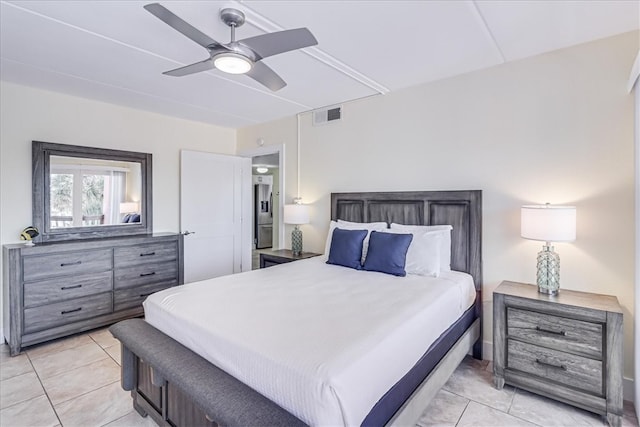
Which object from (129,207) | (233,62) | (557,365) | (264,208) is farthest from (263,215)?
(557,365)

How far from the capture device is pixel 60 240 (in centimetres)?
356

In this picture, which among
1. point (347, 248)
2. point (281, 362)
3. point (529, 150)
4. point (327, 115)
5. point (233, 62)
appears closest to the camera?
point (281, 362)

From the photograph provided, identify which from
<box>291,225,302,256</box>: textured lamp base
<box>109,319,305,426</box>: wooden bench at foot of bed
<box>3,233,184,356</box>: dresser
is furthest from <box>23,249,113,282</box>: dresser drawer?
<box>291,225,302,256</box>: textured lamp base

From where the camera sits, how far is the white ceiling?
200cm

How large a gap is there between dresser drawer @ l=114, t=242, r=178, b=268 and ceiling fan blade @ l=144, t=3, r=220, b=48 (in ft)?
9.32

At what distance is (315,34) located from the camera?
2.32 metres

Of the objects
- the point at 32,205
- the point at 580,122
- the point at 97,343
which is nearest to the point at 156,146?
the point at 32,205

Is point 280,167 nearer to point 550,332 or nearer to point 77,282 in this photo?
point 77,282

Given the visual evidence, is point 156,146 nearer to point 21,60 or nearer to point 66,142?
point 66,142

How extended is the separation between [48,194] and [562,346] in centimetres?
499

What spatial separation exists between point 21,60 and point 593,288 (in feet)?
16.6

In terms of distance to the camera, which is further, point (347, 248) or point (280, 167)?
point (280, 167)

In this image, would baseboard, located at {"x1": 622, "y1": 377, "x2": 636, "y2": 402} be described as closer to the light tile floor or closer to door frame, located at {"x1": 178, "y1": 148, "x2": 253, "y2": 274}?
the light tile floor

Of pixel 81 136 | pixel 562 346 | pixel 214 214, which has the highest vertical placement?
pixel 81 136
